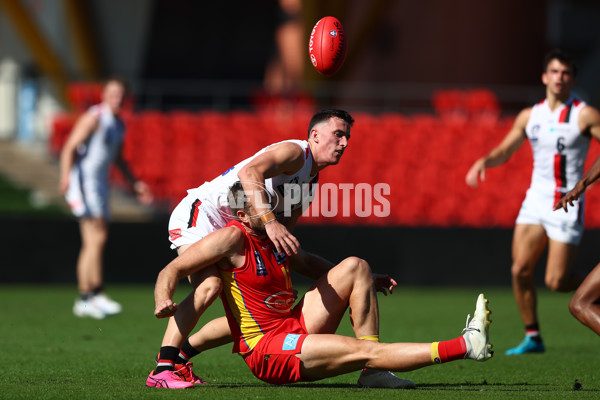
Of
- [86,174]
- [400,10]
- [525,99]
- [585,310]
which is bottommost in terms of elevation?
[585,310]

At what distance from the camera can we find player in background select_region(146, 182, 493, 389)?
5.22 metres

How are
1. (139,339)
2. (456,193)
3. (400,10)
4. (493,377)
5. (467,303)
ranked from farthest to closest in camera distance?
(400,10), (456,193), (467,303), (139,339), (493,377)

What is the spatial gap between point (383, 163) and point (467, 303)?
5.26m

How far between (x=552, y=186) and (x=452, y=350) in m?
3.20

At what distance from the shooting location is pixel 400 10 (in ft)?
86.0

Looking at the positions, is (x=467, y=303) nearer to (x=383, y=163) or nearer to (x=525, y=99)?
(x=383, y=163)

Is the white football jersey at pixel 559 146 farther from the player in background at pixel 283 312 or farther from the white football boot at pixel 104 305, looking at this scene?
the white football boot at pixel 104 305

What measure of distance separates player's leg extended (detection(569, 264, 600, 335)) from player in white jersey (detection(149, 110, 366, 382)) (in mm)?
1686

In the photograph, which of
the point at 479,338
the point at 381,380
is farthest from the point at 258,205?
the point at 479,338

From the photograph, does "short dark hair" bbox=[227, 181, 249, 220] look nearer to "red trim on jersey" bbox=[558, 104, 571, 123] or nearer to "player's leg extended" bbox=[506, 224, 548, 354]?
"player's leg extended" bbox=[506, 224, 548, 354]

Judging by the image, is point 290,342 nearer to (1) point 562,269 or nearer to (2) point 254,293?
(2) point 254,293

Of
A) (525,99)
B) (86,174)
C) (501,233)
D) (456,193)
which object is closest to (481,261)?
(501,233)

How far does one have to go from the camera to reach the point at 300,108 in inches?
727

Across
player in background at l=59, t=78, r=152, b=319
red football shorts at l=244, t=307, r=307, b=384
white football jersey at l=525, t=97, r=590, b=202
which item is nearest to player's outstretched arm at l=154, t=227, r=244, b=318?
red football shorts at l=244, t=307, r=307, b=384
